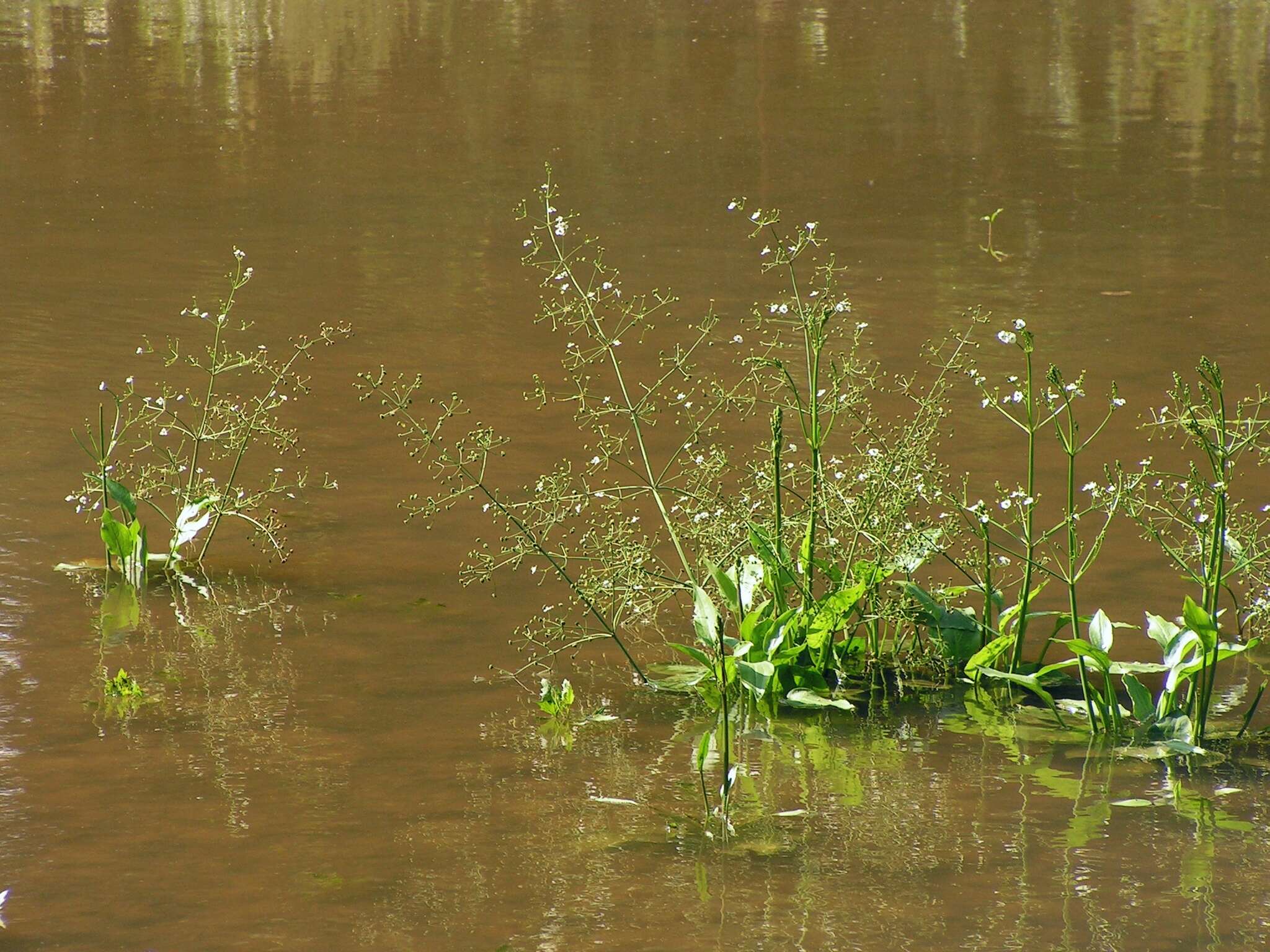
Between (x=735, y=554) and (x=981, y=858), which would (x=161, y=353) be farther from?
(x=981, y=858)

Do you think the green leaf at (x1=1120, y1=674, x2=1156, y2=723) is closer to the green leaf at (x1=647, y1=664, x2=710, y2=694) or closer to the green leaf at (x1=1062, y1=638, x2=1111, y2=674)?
the green leaf at (x1=1062, y1=638, x2=1111, y2=674)

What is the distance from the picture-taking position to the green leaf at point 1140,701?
430 centimetres

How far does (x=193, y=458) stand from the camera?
5.49 meters

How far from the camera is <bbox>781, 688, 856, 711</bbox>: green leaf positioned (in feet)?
14.6

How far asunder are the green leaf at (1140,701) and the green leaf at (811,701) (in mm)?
692

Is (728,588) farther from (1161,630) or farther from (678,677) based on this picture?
(1161,630)

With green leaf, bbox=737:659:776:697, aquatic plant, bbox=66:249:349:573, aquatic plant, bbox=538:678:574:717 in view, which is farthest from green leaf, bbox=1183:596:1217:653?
aquatic plant, bbox=66:249:349:573

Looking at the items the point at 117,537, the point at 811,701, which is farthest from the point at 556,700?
the point at 117,537

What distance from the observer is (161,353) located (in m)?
7.64

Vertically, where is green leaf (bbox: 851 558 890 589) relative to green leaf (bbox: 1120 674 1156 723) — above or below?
above

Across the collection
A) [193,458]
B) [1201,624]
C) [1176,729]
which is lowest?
[1176,729]

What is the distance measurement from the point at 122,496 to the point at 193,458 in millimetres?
293

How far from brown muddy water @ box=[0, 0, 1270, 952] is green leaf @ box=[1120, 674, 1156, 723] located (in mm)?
189

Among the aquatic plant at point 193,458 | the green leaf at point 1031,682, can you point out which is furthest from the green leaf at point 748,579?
the aquatic plant at point 193,458
